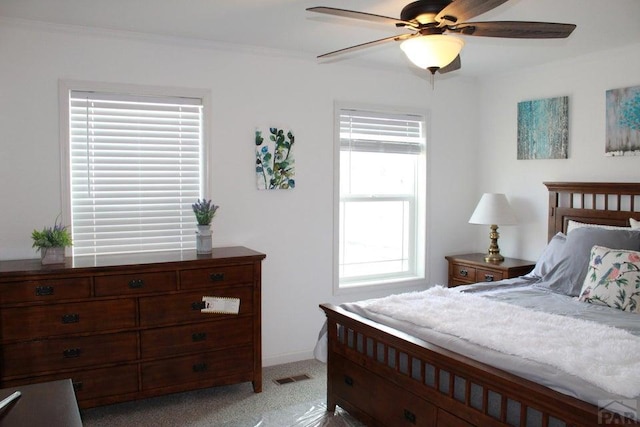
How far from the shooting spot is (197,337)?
3.32 meters

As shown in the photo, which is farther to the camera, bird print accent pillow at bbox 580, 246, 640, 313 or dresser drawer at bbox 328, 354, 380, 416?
bird print accent pillow at bbox 580, 246, 640, 313

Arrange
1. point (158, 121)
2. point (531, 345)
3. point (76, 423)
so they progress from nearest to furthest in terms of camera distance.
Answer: point (76, 423) → point (531, 345) → point (158, 121)

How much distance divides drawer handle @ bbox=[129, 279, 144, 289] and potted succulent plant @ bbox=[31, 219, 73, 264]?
1.41ft

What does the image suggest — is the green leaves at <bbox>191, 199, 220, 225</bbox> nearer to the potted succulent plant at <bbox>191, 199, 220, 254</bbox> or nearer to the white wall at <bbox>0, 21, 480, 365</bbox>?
the potted succulent plant at <bbox>191, 199, 220, 254</bbox>

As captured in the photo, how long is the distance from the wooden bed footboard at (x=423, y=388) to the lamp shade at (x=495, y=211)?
6.15ft

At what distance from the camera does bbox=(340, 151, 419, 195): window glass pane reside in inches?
173

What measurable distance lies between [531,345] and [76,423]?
1.76 meters

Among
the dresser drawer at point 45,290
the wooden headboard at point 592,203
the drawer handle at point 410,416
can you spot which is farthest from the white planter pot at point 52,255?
the wooden headboard at point 592,203

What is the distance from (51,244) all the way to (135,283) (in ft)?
1.72

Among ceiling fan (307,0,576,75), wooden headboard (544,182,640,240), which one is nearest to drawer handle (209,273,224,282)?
ceiling fan (307,0,576,75)

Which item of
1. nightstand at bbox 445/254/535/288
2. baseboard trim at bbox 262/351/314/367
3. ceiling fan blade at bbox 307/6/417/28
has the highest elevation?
ceiling fan blade at bbox 307/6/417/28

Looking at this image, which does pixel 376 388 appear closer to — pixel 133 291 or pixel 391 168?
pixel 133 291

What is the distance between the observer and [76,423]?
1.62 meters

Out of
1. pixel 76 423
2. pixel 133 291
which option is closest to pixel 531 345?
pixel 76 423
